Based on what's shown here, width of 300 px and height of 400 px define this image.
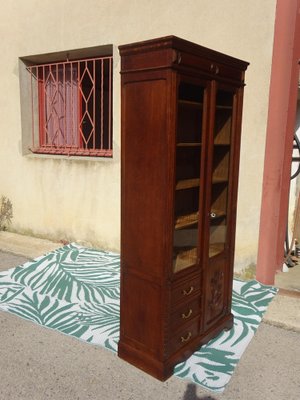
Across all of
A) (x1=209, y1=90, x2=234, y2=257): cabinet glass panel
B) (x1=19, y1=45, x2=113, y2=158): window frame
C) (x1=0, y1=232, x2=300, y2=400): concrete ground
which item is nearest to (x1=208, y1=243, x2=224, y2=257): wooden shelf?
(x1=209, y1=90, x2=234, y2=257): cabinet glass panel

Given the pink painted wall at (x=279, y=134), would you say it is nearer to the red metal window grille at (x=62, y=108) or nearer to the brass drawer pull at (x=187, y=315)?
the brass drawer pull at (x=187, y=315)

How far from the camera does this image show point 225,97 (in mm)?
2641

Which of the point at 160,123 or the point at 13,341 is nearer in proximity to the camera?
the point at 160,123

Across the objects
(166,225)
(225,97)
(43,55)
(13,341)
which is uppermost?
(43,55)

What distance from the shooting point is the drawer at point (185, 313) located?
7.83 feet

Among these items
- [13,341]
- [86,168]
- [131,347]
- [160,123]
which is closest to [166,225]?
[160,123]

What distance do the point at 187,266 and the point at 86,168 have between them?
251 centimetres

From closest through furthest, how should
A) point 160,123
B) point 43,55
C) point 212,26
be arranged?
1. point 160,123
2. point 212,26
3. point 43,55

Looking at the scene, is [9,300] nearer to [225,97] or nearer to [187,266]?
[187,266]

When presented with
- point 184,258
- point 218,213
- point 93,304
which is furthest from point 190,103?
point 93,304

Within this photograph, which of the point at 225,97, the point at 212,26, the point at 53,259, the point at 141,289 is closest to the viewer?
the point at 141,289

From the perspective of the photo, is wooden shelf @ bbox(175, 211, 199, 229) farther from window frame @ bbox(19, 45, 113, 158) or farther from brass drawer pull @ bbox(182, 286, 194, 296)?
window frame @ bbox(19, 45, 113, 158)

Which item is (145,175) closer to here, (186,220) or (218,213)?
(186,220)

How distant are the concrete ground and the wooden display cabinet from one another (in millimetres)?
145
